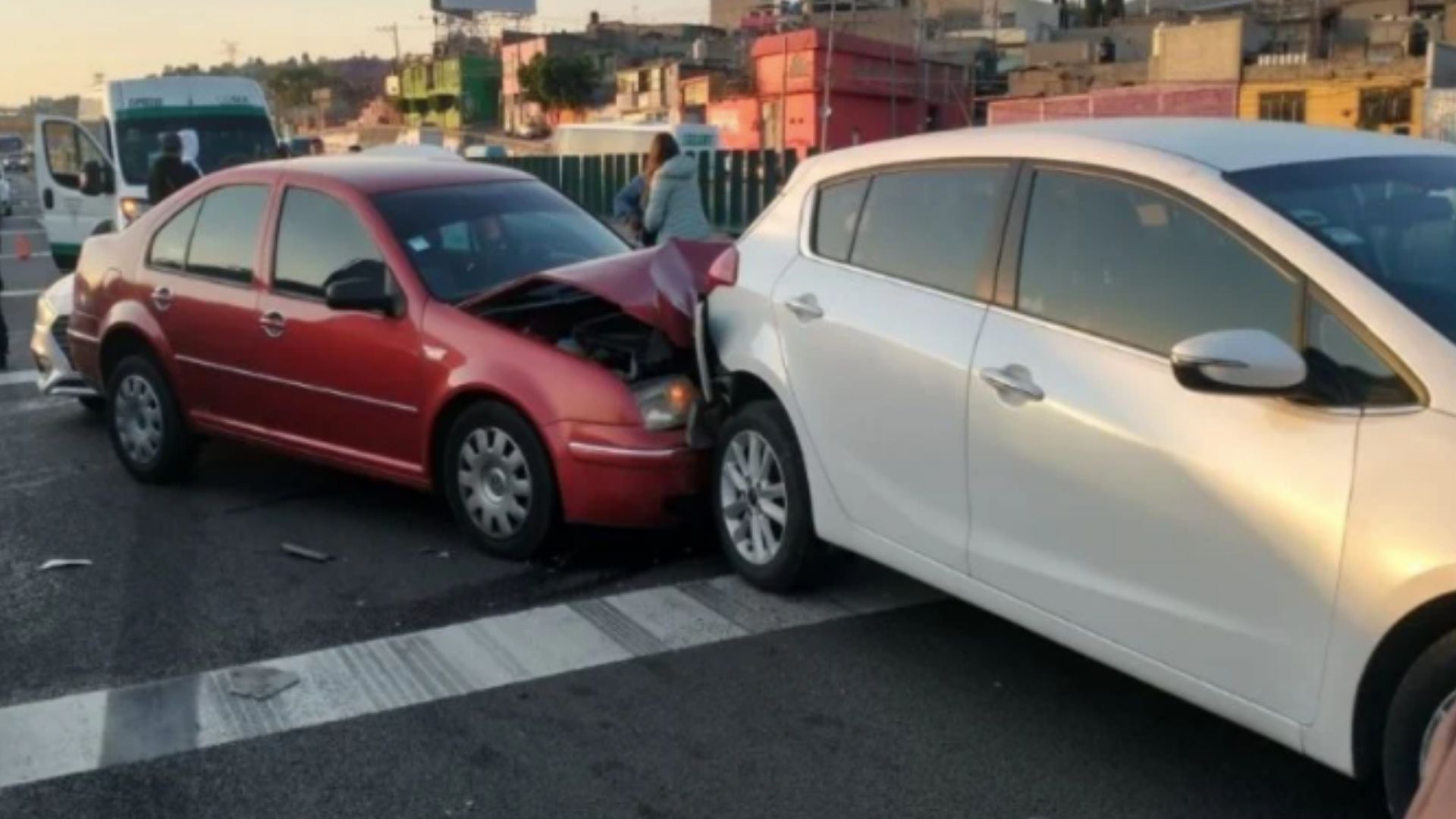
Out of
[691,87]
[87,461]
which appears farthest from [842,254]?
[691,87]

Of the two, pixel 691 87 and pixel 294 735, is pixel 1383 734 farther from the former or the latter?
pixel 691 87

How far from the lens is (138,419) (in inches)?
303

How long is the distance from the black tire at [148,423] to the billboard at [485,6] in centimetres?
6538

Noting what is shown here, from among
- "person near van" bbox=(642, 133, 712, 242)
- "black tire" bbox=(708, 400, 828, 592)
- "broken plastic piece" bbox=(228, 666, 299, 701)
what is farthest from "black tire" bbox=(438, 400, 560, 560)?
"person near van" bbox=(642, 133, 712, 242)

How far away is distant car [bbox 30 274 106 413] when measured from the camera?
9.00 m

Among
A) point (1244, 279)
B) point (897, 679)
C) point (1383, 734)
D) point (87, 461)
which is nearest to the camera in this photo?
point (1383, 734)

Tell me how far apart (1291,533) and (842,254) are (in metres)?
2.22

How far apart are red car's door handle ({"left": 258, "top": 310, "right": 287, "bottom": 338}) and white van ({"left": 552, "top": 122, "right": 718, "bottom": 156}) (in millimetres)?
20430

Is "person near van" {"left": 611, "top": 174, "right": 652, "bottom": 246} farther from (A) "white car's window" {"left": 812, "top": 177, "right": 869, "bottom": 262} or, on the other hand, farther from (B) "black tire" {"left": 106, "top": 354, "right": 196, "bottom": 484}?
(A) "white car's window" {"left": 812, "top": 177, "right": 869, "bottom": 262}

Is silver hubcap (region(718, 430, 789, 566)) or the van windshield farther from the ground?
the van windshield

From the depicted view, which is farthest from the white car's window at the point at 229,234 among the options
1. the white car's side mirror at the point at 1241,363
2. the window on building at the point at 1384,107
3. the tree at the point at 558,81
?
the tree at the point at 558,81

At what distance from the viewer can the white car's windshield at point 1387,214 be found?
3648 mm

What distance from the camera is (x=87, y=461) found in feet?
27.3

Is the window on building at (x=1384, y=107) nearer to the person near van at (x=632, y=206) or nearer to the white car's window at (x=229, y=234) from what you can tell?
the person near van at (x=632, y=206)
